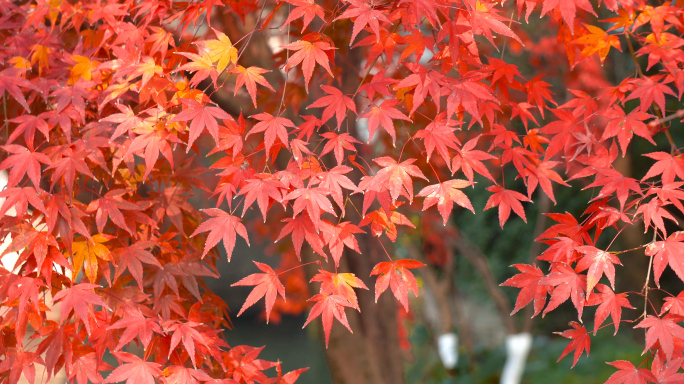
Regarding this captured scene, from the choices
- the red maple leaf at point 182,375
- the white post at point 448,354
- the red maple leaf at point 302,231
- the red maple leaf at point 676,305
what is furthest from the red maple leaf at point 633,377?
the white post at point 448,354

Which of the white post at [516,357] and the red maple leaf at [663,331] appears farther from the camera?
the white post at [516,357]

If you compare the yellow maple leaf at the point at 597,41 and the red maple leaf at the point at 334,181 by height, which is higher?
the yellow maple leaf at the point at 597,41

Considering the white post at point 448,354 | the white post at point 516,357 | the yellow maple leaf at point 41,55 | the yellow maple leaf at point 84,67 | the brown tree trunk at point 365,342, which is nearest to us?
the yellow maple leaf at point 84,67

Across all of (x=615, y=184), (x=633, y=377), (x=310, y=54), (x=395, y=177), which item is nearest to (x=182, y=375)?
(x=395, y=177)

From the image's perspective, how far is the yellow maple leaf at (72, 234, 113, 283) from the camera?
4.55 feet

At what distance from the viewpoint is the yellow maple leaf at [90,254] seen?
139 cm

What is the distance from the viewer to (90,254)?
1409mm

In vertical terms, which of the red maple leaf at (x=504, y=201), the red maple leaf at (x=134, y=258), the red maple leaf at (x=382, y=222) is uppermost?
the red maple leaf at (x=504, y=201)

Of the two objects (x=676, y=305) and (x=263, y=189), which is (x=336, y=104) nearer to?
(x=263, y=189)

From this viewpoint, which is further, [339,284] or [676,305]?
[339,284]

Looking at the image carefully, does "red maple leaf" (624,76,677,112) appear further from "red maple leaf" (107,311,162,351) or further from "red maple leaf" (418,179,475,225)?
"red maple leaf" (107,311,162,351)

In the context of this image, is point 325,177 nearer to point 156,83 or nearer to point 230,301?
point 156,83

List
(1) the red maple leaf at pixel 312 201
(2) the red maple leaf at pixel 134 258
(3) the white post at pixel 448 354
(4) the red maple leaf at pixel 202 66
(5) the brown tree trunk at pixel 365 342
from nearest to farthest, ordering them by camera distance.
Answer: (1) the red maple leaf at pixel 312 201 < (4) the red maple leaf at pixel 202 66 < (2) the red maple leaf at pixel 134 258 < (5) the brown tree trunk at pixel 365 342 < (3) the white post at pixel 448 354

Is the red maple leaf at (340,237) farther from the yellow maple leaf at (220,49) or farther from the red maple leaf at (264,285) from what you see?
the yellow maple leaf at (220,49)
